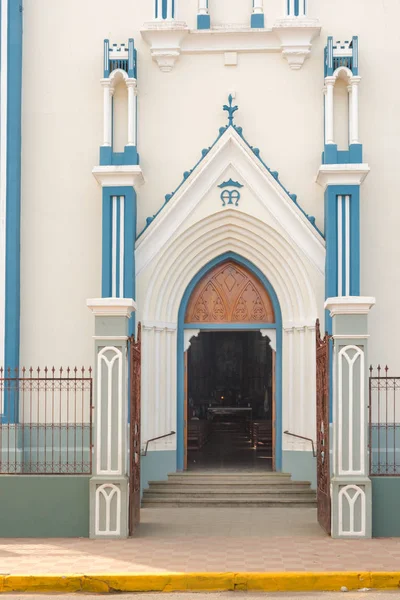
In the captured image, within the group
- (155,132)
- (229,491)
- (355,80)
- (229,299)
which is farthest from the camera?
(229,299)

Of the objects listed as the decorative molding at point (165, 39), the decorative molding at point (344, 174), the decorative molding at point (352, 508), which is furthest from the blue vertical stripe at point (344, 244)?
the decorative molding at point (352, 508)

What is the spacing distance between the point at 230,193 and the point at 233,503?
4950 mm

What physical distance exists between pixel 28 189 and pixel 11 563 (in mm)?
7261

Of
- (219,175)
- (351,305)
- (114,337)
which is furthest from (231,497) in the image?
(219,175)

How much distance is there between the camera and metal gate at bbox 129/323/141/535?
12.4 metres

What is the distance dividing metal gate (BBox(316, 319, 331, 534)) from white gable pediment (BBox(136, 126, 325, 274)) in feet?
9.67

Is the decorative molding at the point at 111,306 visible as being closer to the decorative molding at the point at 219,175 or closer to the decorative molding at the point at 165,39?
the decorative molding at the point at 219,175

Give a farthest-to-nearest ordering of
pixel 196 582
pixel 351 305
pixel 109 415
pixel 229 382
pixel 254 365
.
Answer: pixel 229 382
pixel 254 365
pixel 109 415
pixel 351 305
pixel 196 582

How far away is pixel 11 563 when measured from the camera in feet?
34.2

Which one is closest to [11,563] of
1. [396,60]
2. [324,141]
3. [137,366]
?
[137,366]

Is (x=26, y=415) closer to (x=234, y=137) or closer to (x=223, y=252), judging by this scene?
(x=223, y=252)

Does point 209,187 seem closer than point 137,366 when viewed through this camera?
No

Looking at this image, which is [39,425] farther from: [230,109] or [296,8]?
[296,8]

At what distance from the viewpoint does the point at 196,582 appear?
9617 mm
